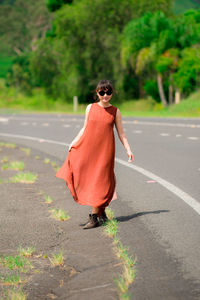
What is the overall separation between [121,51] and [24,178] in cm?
3850

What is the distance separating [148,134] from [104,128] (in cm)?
1452

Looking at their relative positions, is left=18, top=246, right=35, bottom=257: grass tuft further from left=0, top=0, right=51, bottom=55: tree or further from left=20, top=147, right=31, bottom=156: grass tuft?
left=0, top=0, right=51, bottom=55: tree

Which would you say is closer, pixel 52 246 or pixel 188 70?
pixel 52 246

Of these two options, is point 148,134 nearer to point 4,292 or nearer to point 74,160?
point 74,160

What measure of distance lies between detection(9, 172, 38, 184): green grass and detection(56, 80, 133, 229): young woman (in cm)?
368

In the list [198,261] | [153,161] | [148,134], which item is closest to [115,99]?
[148,134]

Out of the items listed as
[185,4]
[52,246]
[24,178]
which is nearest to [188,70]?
[24,178]

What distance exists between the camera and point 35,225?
7098 mm

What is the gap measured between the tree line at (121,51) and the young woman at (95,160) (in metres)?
35.6

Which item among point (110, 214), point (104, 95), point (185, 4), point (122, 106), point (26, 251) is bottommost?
point (122, 106)

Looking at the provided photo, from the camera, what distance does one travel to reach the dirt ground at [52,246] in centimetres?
474

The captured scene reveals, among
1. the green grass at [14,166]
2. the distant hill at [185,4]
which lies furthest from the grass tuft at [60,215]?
the distant hill at [185,4]

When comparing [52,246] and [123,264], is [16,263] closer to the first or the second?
[52,246]

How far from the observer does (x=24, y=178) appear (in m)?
10.8
